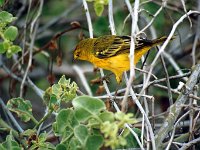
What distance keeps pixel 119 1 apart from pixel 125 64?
1.35 meters

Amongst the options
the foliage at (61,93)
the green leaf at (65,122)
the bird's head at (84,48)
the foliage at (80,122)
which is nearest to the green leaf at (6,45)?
the foliage at (80,122)

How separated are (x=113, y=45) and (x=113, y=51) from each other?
0.06 m

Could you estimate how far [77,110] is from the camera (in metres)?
1.95

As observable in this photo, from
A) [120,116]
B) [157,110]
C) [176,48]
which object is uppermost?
[120,116]

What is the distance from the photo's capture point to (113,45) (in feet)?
10.2

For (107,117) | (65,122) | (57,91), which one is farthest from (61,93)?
(107,117)

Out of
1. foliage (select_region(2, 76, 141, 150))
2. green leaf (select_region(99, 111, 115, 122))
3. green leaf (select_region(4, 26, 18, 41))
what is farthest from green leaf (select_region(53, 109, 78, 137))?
green leaf (select_region(4, 26, 18, 41))

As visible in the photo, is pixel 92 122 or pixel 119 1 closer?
pixel 92 122

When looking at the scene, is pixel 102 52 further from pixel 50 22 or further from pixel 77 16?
pixel 77 16

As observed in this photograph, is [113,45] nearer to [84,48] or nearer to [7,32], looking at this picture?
[84,48]

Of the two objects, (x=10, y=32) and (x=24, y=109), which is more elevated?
(x=10, y=32)

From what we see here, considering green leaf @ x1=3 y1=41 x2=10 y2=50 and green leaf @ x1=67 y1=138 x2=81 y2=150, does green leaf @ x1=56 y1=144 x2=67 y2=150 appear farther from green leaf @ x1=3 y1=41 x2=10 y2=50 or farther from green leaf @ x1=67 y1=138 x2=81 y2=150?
green leaf @ x1=3 y1=41 x2=10 y2=50

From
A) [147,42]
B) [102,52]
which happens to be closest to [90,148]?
[147,42]

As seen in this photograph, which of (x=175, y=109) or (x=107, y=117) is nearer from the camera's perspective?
(x=107, y=117)
